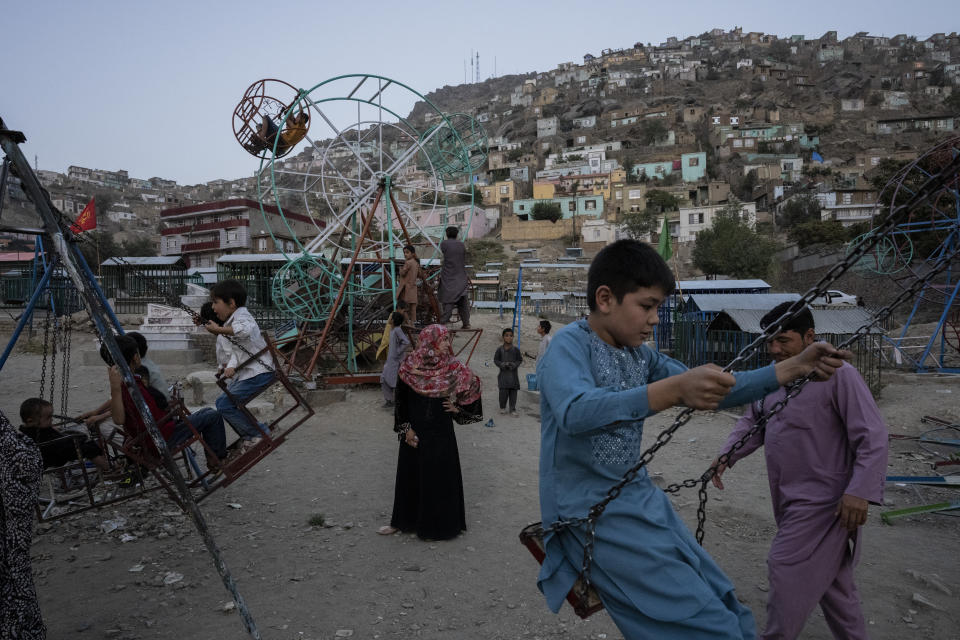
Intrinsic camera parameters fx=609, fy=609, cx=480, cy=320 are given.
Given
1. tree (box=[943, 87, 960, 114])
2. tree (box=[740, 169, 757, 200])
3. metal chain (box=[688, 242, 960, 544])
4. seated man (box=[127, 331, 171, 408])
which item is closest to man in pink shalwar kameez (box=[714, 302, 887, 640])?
metal chain (box=[688, 242, 960, 544])

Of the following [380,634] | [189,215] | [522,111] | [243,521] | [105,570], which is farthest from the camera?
[522,111]

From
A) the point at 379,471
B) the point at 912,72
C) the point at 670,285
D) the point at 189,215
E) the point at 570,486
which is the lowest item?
the point at 379,471

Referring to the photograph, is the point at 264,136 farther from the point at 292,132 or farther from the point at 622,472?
the point at 622,472

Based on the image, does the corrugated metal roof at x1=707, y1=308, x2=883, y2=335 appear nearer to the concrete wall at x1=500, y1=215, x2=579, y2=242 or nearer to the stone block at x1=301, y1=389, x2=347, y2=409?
the stone block at x1=301, y1=389, x2=347, y2=409

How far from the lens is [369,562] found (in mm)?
4426

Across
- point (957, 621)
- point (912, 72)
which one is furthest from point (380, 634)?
point (912, 72)

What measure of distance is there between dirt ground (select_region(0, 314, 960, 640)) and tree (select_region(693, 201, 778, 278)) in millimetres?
35640

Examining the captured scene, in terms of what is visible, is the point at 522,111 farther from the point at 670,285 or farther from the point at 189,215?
the point at 670,285

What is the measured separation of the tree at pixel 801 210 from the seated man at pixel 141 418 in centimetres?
5911

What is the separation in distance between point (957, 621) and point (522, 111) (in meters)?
141

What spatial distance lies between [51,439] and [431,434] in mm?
2807

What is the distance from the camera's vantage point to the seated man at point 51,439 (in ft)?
14.6

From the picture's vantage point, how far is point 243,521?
5.27 meters

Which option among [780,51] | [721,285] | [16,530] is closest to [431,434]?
[16,530]
